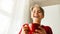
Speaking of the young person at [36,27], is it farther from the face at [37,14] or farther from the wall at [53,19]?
the wall at [53,19]

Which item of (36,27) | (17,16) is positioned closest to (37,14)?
(36,27)

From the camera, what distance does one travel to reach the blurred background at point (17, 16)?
1245 millimetres

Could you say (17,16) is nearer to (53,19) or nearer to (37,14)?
(53,19)

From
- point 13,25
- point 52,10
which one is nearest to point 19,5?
point 13,25

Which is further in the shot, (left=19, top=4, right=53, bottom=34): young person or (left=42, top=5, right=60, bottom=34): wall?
(left=42, top=5, right=60, bottom=34): wall

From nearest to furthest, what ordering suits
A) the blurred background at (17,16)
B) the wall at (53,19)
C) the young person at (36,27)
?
the young person at (36,27), the blurred background at (17,16), the wall at (53,19)

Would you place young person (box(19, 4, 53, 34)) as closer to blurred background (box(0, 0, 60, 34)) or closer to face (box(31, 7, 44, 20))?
face (box(31, 7, 44, 20))

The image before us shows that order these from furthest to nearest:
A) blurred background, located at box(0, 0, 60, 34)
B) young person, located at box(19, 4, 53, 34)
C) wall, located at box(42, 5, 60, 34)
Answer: wall, located at box(42, 5, 60, 34) → blurred background, located at box(0, 0, 60, 34) → young person, located at box(19, 4, 53, 34)

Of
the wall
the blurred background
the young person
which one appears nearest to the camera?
the young person

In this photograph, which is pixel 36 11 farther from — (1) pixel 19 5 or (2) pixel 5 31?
(1) pixel 19 5

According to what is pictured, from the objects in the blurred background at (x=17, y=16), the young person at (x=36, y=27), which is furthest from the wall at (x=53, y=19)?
the young person at (x=36, y=27)

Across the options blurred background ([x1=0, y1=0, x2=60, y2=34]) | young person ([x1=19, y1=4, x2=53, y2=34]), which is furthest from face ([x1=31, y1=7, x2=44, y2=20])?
blurred background ([x1=0, y1=0, x2=60, y2=34])

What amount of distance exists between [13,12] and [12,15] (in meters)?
0.04

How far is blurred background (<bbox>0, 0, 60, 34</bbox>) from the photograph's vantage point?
125cm
